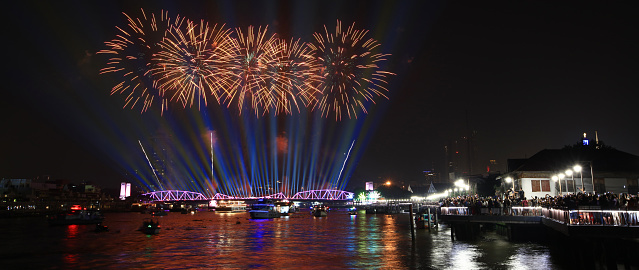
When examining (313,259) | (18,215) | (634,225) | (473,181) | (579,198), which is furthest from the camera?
(18,215)

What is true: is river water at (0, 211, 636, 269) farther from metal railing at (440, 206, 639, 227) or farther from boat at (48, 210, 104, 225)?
boat at (48, 210, 104, 225)

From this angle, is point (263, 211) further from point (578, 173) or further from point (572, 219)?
point (572, 219)

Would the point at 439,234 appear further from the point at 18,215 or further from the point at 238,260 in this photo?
the point at 18,215

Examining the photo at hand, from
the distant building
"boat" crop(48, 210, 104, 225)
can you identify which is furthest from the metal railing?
"boat" crop(48, 210, 104, 225)

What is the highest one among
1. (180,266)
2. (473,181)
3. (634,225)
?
(473,181)

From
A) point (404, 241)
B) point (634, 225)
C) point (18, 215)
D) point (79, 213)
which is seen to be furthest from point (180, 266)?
point (18, 215)

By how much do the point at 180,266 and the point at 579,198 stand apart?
97.0 ft

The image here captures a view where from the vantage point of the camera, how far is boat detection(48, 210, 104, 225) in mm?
105444

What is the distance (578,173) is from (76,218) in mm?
99063

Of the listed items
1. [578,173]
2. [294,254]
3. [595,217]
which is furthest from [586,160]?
[294,254]

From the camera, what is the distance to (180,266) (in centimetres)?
3850

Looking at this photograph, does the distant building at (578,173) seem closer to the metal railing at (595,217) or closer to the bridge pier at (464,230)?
the bridge pier at (464,230)

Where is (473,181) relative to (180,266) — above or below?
above

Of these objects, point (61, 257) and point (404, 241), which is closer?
point (61, 257)
